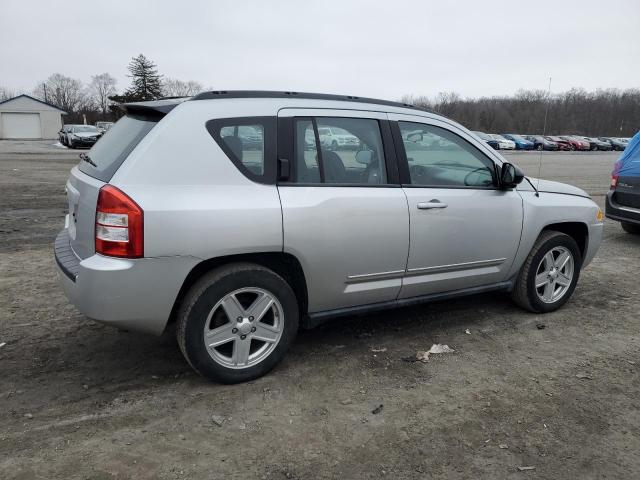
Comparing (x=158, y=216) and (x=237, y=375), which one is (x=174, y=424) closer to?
(x=237, y=375)

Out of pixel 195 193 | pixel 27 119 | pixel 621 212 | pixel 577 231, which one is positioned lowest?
pixel 621 212

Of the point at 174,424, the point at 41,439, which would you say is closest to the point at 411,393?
the point at 174,424

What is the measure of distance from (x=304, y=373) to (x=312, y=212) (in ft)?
3.67

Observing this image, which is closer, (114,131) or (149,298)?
(149,298)

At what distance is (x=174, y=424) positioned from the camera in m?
3.00

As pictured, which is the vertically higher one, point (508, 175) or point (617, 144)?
point (617, 144)

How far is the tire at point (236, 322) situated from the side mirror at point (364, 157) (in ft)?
3.43

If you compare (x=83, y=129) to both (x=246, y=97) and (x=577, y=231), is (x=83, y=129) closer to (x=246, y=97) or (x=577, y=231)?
(x=246, y=97)

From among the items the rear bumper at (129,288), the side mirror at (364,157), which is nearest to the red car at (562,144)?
the side mirror at (364,157)

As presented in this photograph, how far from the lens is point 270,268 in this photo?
354cm

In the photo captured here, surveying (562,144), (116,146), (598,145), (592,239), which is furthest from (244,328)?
(598,145)

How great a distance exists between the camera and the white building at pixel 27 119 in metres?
54.1

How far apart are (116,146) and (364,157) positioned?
1674 mm

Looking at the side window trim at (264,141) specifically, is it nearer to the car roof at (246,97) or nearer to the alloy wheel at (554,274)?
the car roof at (246,97)
